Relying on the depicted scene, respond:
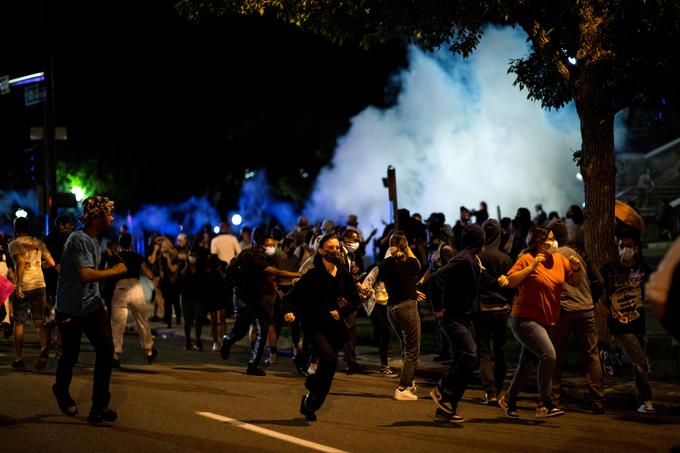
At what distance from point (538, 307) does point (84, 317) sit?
428 centimetres

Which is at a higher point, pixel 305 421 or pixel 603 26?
pixel 603 26

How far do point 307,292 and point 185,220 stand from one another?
37.9 m

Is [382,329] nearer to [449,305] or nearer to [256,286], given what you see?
[256,286]

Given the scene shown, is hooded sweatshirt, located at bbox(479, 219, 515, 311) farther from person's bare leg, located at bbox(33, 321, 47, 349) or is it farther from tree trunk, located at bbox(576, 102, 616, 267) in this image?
person's bare leg, located at bbox(33, 321, 47, 349)

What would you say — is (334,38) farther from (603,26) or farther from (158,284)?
(158,284)

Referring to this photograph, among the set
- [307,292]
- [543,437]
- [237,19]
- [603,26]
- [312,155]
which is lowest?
[543,437]

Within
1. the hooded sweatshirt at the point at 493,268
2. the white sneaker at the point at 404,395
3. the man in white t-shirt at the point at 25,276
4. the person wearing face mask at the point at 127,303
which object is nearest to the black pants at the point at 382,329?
the white sneaker at the point at 404,395

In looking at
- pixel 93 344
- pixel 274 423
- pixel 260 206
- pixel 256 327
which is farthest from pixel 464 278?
pixel 260 206

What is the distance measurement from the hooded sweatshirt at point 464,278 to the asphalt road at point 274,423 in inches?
42.6

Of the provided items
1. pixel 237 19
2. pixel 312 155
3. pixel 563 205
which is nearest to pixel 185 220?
pixel 312 155

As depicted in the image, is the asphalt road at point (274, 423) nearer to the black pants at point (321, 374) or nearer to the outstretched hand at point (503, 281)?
the black pants at point (321, 374)

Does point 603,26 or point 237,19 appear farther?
point 237,19

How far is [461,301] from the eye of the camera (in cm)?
1011

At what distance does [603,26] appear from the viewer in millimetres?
13188
